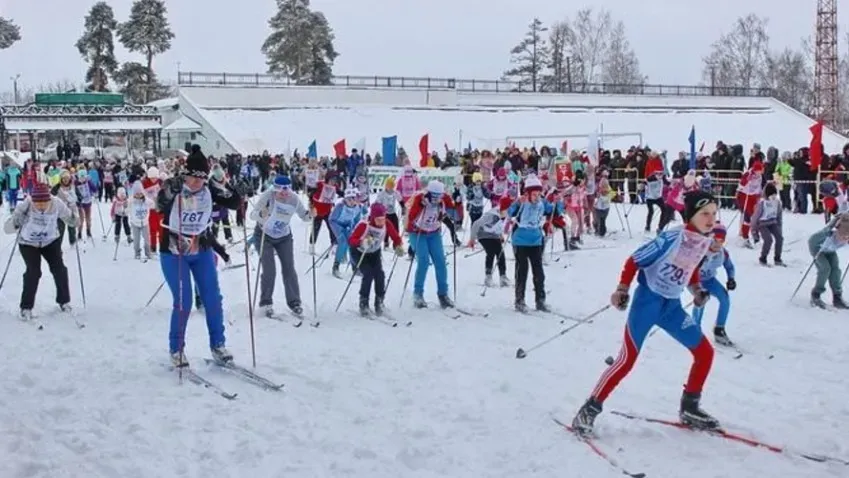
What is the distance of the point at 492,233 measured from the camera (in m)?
12.2

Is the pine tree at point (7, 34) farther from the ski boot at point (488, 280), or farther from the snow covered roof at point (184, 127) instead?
→ the snow covered roof at point (184, 127)

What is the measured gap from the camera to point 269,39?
65.4 metres

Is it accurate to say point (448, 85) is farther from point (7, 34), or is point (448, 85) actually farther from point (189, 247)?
point (189, 247)

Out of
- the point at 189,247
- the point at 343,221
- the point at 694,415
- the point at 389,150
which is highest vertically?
the point at 389,150

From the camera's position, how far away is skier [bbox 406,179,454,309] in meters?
A: 10.9

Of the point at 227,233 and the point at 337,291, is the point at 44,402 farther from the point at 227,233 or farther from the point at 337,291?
the point at 227,233

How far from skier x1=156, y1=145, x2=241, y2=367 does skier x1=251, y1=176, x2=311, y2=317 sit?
102 inches

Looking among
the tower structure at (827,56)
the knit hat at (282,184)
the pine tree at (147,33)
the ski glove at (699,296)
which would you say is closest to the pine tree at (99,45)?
the pine tree at (147,33)

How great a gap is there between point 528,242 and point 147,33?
5948 cm

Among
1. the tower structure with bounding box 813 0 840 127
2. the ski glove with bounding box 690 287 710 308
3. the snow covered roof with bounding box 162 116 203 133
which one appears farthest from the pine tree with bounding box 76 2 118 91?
the ski glove with bounding box 690 287 710 308

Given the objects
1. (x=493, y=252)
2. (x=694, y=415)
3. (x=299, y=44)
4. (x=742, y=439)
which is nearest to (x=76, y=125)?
(x=299, y=44)

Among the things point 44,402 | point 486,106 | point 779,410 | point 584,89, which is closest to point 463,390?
point 779,410

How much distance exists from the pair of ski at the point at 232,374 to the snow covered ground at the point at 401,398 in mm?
83

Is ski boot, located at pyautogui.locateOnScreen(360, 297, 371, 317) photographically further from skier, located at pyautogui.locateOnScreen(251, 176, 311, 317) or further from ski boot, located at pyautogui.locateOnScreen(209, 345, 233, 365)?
ski boot, located at pyautogui.locateOnScreen(209, 345, 233, 365)
